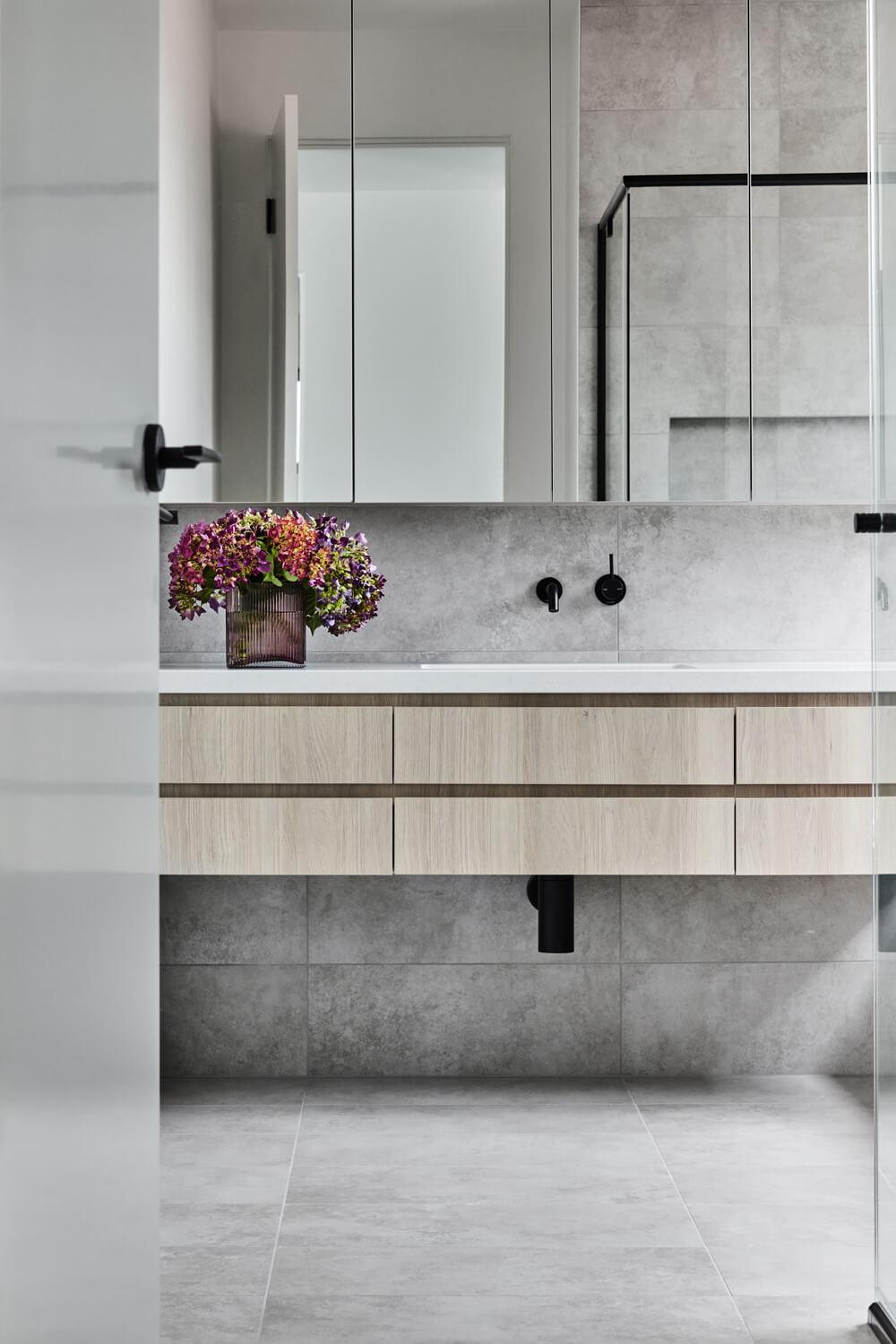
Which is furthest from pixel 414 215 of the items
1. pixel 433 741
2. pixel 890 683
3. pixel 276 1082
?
pixel 276 1082

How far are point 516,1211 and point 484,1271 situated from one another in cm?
21

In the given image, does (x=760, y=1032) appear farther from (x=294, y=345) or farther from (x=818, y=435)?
(x=294, y=345)

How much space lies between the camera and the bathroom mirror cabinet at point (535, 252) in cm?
264

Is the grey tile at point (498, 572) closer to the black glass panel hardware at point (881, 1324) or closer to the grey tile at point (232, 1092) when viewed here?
the grey tile at point (232, 1092)

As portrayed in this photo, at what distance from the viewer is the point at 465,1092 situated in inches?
99.0

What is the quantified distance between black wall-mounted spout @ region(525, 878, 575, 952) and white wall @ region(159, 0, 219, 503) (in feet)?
3.62

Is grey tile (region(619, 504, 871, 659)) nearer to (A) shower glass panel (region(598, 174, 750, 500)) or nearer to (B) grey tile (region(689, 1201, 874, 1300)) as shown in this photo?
(A) shower glass panel (region(598, 174, 750, 500))

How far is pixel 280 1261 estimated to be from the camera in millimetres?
1734

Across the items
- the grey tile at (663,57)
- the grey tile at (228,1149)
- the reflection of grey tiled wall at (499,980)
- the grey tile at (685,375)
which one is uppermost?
the grey tile at (663,57)

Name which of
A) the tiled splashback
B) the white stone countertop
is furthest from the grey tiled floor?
the tiled splashback

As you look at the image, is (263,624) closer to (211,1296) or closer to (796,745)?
(796,745)

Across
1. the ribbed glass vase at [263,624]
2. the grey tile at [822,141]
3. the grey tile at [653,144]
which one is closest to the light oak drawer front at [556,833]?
the ribbed glass vase at [263,624]

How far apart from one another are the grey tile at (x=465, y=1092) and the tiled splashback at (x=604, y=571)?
3.04 feet

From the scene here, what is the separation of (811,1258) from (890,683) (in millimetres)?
870
